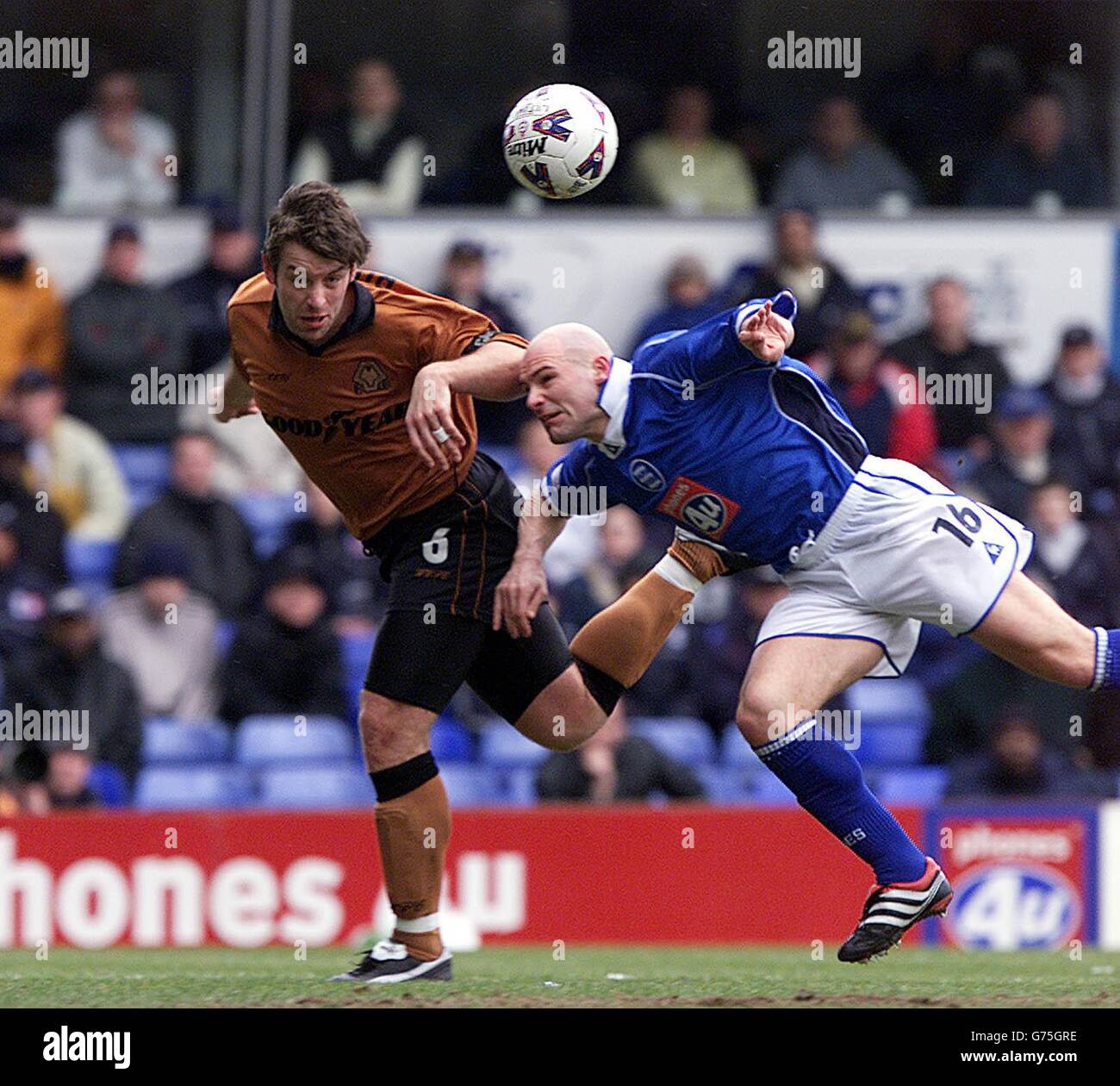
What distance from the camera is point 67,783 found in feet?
37.0

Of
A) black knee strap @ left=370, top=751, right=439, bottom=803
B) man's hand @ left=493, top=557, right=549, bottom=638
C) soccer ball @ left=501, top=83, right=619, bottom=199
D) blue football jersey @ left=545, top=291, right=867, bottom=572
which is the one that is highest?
soccer ball @ left=501, top=83, right=619, bottom=199

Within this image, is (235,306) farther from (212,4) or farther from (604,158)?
(212,4)

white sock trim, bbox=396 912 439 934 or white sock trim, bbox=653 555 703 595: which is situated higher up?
white sock trim, bbox=653 555 703 595

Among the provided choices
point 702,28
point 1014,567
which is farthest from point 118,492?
point 1014,567

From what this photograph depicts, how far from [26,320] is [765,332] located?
24.9ft

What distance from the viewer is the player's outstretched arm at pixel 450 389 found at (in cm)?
662

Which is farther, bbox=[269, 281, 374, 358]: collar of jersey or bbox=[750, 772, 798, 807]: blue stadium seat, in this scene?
bbox=[750, 772, 798, 807]: blue stadium seat

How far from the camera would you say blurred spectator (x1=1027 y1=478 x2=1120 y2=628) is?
12188 millimetres

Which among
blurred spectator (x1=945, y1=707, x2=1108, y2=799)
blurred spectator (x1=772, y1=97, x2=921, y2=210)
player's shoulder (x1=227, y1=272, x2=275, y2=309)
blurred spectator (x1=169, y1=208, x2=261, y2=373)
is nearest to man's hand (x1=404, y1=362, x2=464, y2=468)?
player's shoulder (x1=227, y1=272, x2=275, y2=309)

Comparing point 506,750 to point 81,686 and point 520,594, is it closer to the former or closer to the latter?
point 81,686

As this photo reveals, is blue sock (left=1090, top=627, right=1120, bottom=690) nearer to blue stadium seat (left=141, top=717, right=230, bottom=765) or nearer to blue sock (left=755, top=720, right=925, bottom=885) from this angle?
blue sock (left=755, top=720, right=925, bottom=885)

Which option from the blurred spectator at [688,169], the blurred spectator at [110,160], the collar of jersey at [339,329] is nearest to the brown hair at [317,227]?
the collar of jersey at [339,329]

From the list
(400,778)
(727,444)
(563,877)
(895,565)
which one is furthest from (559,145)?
(563,877)

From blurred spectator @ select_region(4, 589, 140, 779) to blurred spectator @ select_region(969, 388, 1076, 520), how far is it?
4.68 meters
